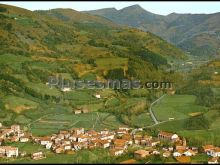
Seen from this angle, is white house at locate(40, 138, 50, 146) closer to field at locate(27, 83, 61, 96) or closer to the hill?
the hill

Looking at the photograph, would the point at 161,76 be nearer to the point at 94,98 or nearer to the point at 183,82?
the point at 183,82

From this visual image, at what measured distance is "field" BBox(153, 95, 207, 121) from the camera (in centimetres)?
6818

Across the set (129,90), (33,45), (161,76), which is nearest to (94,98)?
(129,90)

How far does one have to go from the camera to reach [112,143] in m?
55.2

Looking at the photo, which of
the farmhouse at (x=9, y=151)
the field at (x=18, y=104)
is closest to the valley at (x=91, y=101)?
the field at (x=18, y=104)

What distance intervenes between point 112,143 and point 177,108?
1955cm

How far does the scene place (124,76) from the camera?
3632 inches

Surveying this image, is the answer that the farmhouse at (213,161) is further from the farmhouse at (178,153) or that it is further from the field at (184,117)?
the field at (184,117)

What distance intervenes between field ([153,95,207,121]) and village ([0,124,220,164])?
8178 mm

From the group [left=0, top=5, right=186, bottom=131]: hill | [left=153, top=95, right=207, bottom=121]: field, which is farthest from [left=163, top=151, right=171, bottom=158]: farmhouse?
[left=153, top=95, right=207, bottom=121]: field

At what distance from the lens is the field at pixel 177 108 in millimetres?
68181

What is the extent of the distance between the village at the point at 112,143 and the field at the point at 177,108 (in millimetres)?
8178

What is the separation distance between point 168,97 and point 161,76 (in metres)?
15.0

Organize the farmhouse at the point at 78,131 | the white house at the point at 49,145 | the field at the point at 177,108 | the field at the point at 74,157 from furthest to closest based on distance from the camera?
the field at the point at 177,108
the farmhouse at the point at 78,131
the white house at the point at 49,145
the field at the point at 74,157
